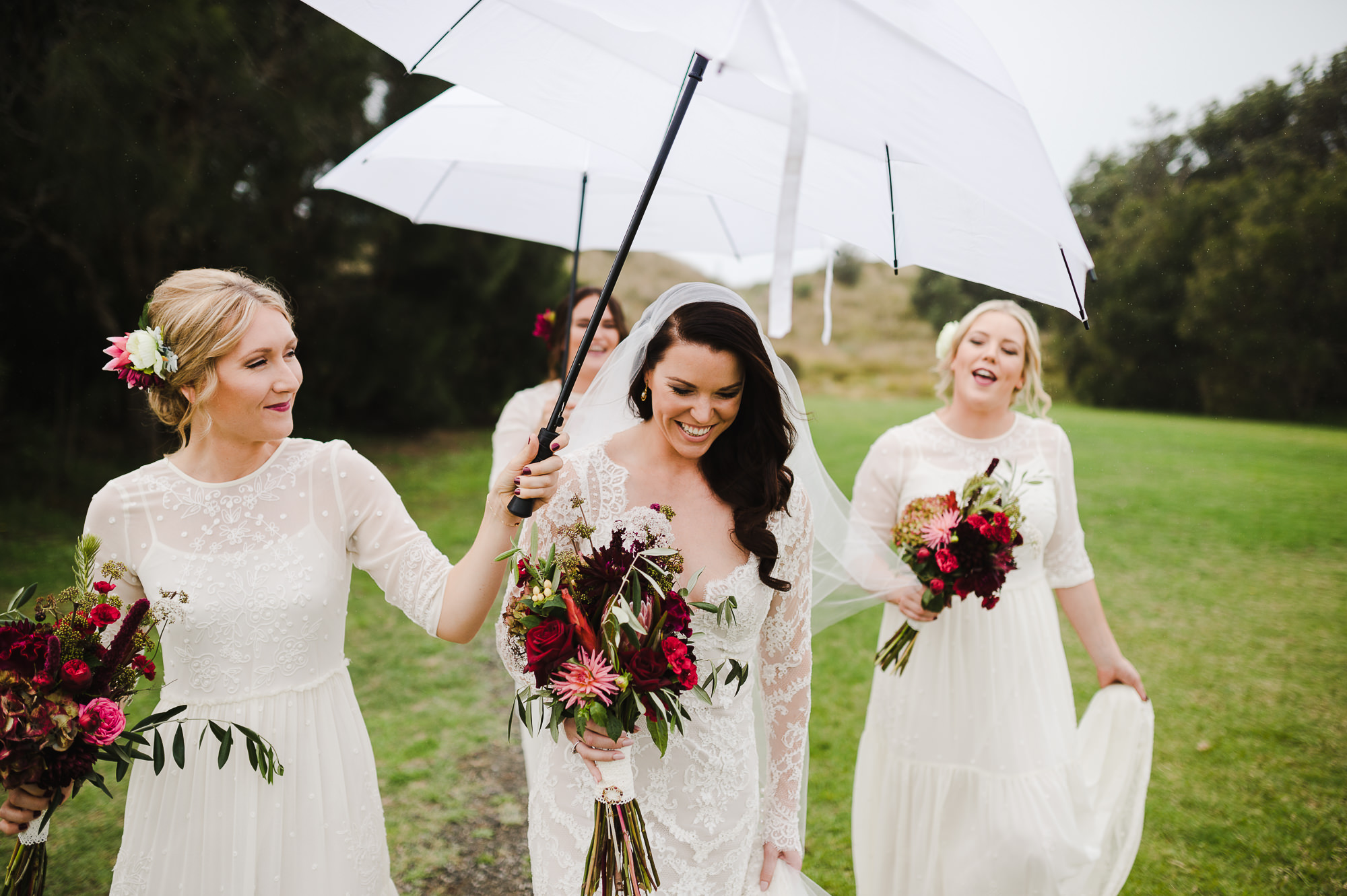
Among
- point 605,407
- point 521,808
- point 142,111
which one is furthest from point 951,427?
point 142,111

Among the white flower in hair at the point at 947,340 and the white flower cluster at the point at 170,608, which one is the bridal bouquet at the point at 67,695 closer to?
the white flower cluster at the point at 170,608

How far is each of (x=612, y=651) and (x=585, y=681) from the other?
97 mm

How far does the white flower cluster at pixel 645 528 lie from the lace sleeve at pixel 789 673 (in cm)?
41

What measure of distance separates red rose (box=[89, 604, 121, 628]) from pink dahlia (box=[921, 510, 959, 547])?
101 inches

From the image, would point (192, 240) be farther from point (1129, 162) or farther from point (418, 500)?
point (1129, 162)

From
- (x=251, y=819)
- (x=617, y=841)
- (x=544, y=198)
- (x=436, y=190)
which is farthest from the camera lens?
(x=544, y=198)

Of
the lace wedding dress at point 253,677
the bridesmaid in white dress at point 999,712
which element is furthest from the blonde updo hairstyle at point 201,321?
the bridesmaid in white dress at point 999,712

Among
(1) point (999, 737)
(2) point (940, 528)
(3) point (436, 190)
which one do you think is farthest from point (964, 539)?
(3) point (436, 190)

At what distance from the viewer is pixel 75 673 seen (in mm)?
1779

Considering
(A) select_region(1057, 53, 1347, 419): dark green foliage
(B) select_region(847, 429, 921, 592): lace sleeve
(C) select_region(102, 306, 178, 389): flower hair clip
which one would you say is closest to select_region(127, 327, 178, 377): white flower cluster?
(C) select_region(102, 306, 178, 389): flower hair clip

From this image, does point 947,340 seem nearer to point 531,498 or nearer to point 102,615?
point 531,498

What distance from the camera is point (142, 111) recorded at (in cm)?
930

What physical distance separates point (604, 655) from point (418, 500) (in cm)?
1177

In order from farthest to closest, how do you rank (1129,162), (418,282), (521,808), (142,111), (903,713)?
(1129,162) < (418,282) < (142,111) < (521,808) < (903,713)
